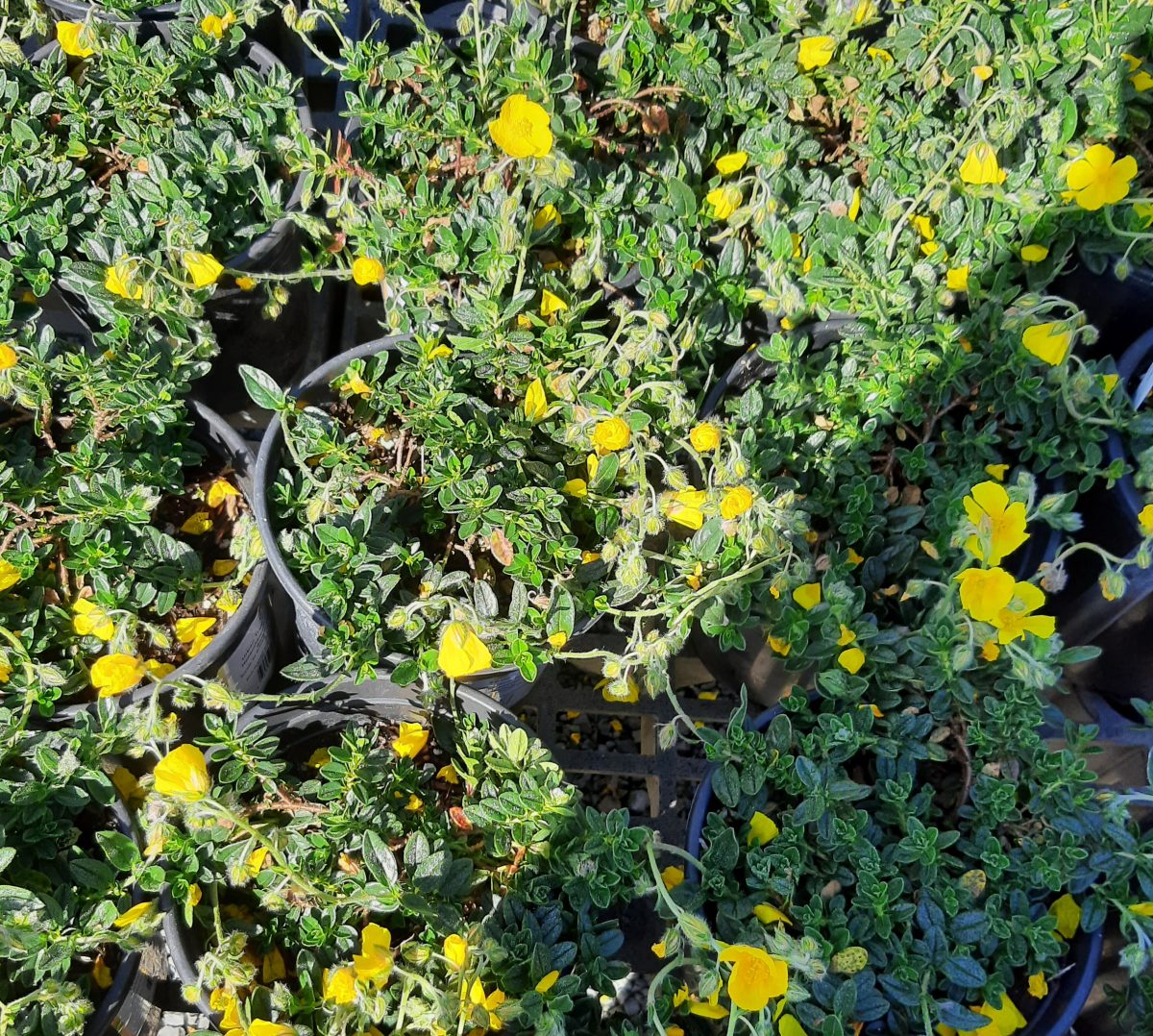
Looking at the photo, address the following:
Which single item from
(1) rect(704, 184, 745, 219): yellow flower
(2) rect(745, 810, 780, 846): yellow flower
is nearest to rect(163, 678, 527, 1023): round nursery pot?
(2) rect(745, 810, 780, 846): yellow flower

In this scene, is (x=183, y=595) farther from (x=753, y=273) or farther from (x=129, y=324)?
(x=753, y=273)

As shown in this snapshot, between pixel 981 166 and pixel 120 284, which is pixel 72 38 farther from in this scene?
pixel 981 166

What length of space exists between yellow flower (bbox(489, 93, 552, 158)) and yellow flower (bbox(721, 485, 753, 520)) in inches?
23.0

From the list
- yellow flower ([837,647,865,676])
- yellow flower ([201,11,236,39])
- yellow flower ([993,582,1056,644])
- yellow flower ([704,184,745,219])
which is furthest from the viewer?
yellow flower ([201,11,236,39])

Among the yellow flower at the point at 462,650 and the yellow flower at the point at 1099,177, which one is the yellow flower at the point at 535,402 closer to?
the yellow flower at the point at 462,650

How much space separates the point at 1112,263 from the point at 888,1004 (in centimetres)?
142

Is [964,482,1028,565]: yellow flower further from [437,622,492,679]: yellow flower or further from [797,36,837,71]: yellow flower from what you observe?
[797,36,837,71]: yellow flower

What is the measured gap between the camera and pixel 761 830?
1203 mm

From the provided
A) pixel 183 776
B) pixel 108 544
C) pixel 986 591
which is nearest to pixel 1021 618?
pixel 986 591

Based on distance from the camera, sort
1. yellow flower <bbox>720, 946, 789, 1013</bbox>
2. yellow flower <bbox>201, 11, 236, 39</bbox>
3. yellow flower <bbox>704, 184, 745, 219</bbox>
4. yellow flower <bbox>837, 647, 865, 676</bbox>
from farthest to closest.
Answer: yellow flower <bbox>201, 11, 236, 39</bbox>
yellow flower <bbox>704, 184, 745, 219</bbox>
yellow flower <bbox>837, 647, 865, 676</bbox>
yellow flower <bbox>720, 946, 789, 1013</bbox>

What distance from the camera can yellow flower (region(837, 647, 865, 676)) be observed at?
1276mm

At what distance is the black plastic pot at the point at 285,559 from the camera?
1.25 meters

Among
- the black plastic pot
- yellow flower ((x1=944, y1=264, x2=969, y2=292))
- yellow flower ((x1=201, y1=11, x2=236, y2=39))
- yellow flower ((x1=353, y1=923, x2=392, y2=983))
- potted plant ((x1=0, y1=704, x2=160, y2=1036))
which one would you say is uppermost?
yellow flower ((x1=944, y1=264, x2=969, y2=292))

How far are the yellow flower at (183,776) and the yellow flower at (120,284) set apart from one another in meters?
0.71
